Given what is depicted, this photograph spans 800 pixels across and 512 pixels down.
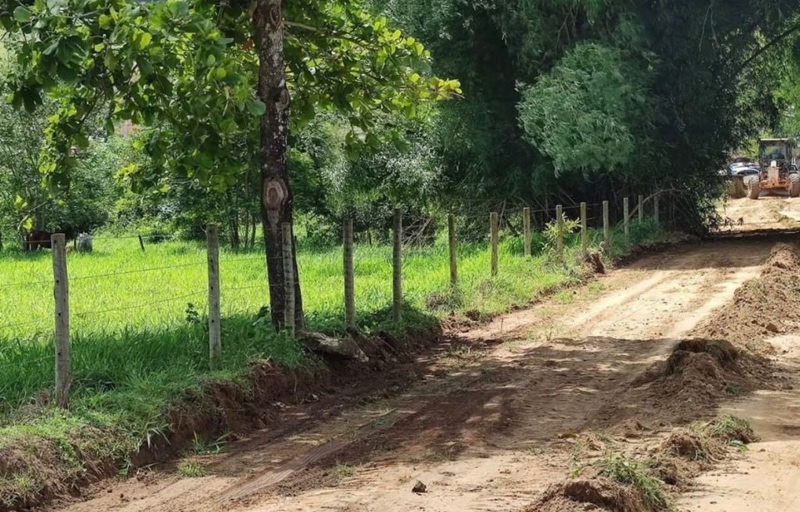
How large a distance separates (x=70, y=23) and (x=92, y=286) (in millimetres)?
9945

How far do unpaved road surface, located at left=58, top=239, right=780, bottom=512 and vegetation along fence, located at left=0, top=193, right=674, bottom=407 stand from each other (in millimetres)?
1289

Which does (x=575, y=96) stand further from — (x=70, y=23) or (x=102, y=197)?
(x=102, y=197)

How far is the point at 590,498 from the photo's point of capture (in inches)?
218

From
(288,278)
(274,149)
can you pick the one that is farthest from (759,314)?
(274,149)

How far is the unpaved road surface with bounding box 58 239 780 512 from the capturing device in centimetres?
628

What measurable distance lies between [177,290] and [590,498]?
1130 cm

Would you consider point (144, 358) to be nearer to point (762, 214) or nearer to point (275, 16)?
point (275, 16)

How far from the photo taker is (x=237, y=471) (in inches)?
278

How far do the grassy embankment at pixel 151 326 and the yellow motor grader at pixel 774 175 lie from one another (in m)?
27.6

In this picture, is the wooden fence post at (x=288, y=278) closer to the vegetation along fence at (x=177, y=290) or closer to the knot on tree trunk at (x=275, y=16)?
the vegetation along fence at (x=177, y=290)

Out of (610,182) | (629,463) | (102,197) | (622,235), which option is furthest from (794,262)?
(102,197)

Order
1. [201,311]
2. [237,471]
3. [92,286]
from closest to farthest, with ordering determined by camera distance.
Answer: [237,471]
[201,311]
[92,286]

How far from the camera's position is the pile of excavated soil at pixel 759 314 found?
1187 centimetres

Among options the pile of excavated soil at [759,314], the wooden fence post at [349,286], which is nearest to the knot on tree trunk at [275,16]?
the wooden fence post at [349,286]
